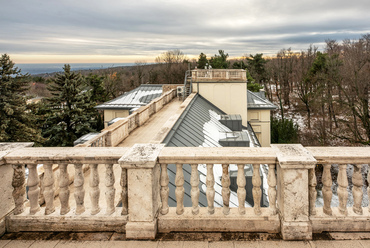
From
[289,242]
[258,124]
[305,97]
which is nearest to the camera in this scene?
[289,242]

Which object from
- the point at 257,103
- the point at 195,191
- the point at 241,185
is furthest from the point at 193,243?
the point at 257,103

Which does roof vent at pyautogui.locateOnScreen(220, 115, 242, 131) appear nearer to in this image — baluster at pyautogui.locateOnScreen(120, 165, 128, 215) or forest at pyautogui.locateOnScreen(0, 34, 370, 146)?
forest at pyautogui.locateOnScreen(0, 34, 370, 146)

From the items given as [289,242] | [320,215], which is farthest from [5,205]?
[320,215]

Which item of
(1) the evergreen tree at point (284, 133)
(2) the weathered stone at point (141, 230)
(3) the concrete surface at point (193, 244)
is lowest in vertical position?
(1) the evergreen tree at point (284, 133)

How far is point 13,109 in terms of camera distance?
23.8 metres

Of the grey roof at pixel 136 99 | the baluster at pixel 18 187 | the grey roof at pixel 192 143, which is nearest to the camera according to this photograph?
the baluster at pixel 18 187

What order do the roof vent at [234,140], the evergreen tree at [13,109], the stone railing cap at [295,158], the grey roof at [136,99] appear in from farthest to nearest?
1. the grey roof at [136,99]
2. the evergreen tree at [13,109]
3. the roof vent at [234,140]
4. the stone railing cap at [295,158]

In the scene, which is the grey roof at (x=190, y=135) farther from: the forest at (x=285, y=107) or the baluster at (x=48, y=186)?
the forest at (x=285, y=107)

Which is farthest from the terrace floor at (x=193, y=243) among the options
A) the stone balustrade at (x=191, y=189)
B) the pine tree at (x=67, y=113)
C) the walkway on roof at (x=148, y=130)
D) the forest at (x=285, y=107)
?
the pine tree at (x=67, y=113)

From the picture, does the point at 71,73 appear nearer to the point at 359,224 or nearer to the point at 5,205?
the point at 5,205

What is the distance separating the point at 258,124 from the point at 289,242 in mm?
24040

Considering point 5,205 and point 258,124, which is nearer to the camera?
point 5,205

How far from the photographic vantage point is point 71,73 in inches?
1218

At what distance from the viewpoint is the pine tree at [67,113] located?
29.4 metres
